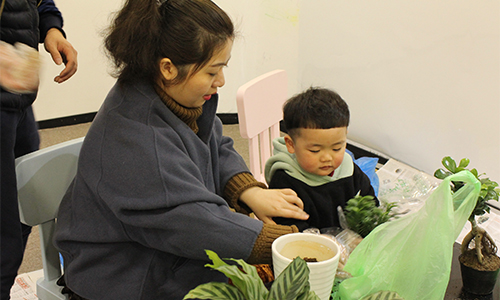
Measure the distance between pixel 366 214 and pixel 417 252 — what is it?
0.57 ft

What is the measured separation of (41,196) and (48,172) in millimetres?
57

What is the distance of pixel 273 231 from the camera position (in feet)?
2.95

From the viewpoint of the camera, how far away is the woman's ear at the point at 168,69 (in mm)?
901

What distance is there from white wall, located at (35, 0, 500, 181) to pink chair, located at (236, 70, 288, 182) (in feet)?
0.87

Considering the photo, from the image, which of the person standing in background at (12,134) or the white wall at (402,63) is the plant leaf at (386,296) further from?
the white wall at (402,63)

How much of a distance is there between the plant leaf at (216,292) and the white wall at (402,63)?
0.97m

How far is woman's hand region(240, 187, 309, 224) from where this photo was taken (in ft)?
3.46

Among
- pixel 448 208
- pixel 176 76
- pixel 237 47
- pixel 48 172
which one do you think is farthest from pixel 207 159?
pixel 237 47

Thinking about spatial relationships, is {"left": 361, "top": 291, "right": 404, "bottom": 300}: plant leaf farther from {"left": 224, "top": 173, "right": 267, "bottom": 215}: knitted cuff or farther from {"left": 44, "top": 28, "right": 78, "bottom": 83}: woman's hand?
{"left": 44, "top": 28, "right": 78, "bottom": 83}: woman's hand

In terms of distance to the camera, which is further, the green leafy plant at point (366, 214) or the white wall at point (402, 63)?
the white wall at point (402, 63)

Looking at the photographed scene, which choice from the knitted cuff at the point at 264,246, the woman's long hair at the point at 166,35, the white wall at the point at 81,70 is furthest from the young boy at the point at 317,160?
the white wall at the point at 81,70

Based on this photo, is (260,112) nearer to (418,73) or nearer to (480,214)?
(480,214)

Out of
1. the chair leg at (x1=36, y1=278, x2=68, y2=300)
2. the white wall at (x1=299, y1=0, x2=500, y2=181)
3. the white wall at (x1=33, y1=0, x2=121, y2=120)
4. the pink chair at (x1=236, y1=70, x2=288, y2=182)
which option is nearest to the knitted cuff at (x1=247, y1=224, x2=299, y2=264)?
the chair leg at (x1=36, y1=278, x2=68, y2=300)

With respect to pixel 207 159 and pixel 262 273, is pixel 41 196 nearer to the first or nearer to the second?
pixel 207 159
